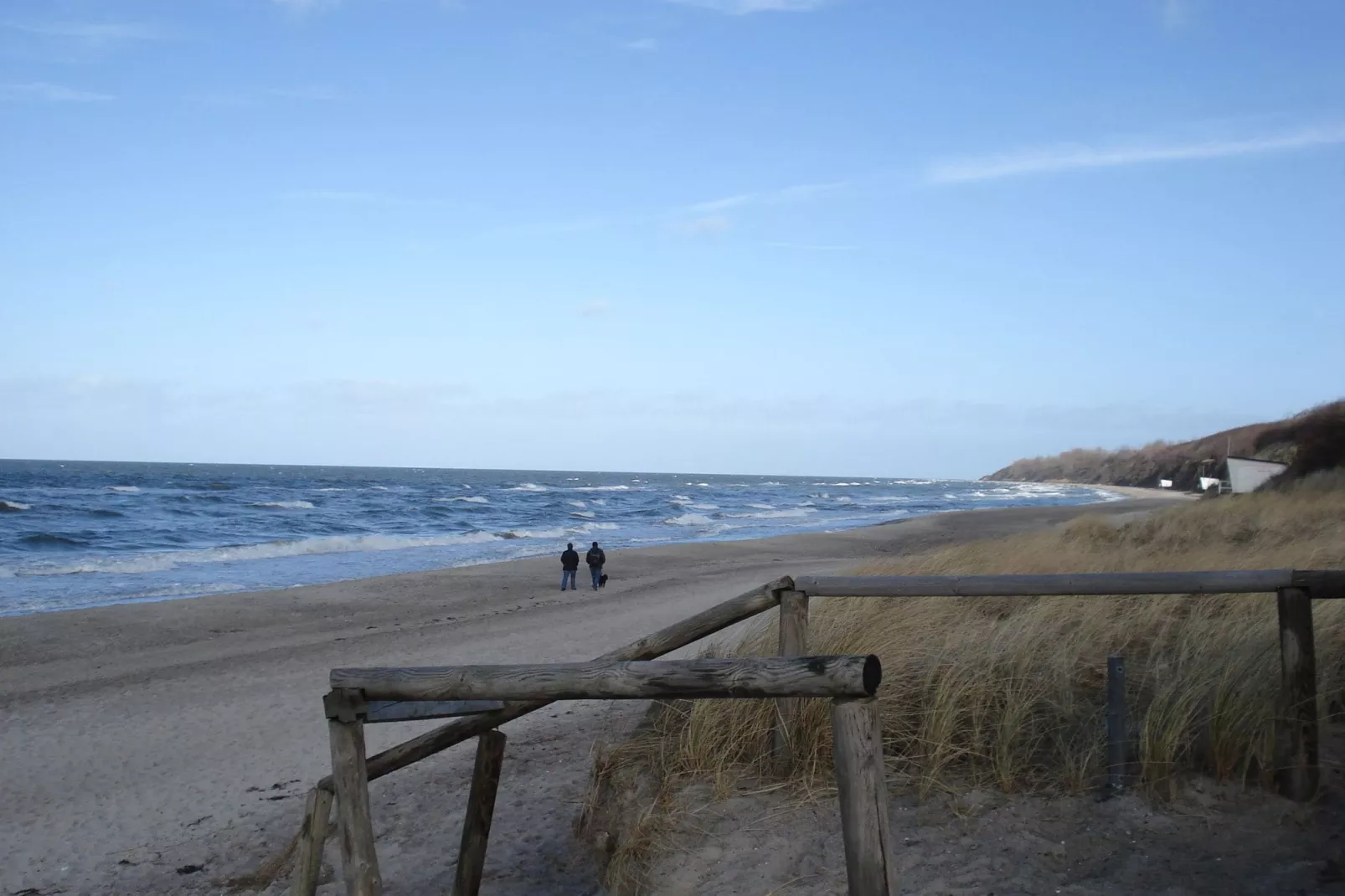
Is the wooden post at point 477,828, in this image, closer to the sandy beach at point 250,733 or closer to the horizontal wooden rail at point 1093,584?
the sandy beach at point 250,733

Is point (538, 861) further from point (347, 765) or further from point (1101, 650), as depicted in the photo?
point (1101, 650)

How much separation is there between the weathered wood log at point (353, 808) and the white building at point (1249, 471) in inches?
1333

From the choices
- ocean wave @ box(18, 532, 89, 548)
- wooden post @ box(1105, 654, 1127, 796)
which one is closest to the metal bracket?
wooden post @ box(1105, 654, 1127, 796)

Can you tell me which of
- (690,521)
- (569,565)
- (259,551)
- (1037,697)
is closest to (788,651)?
(1037,697)

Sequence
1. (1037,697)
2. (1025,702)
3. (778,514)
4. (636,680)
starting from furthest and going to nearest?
(778,514) < (1037,697) < (1025,702) < (636,680)

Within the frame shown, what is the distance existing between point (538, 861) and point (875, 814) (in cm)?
323

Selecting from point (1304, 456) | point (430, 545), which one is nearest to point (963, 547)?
point (1304, 456)

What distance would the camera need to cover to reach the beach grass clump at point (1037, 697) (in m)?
4.89

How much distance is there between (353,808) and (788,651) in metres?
2.46

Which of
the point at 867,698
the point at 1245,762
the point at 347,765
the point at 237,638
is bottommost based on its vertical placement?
the point at 237,638

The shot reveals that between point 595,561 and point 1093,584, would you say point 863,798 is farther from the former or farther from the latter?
point 595,561

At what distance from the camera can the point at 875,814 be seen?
2809mm

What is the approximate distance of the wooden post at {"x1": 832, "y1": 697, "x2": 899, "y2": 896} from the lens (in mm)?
2779

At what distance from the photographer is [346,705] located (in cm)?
334
